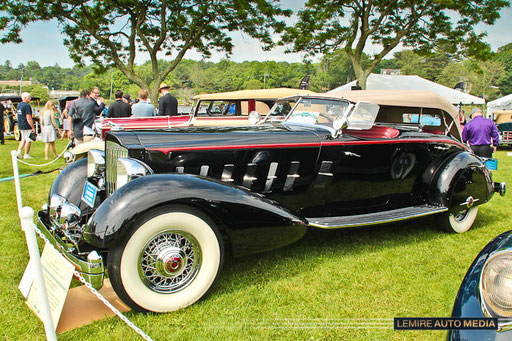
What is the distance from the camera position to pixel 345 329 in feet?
8.25

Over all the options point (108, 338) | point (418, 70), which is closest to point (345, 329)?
point (108, 338)

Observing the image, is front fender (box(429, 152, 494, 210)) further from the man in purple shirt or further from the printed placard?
the man in purple shirt

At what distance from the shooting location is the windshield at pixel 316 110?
4.12 metres

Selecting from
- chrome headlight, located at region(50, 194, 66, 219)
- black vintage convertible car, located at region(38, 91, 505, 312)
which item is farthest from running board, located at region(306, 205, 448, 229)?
chrome headlight, located at region(50, 194, 66, 219)

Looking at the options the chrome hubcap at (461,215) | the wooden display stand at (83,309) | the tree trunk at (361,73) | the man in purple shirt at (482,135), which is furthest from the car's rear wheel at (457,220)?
the tree trunk at (361,73)

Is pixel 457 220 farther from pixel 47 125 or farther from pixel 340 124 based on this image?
pixel 47 125

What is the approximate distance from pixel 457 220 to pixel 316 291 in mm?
2682

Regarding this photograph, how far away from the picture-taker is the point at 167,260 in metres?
2.55

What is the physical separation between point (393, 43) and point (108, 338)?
17.4 meters

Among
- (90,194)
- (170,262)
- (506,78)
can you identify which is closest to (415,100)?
(170,262)

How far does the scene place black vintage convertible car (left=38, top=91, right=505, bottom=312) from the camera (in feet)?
8.16

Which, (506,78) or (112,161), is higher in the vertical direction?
(506,78)

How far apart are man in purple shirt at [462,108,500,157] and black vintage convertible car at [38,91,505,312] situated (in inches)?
167

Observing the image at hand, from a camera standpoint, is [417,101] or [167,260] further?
[417,101]
